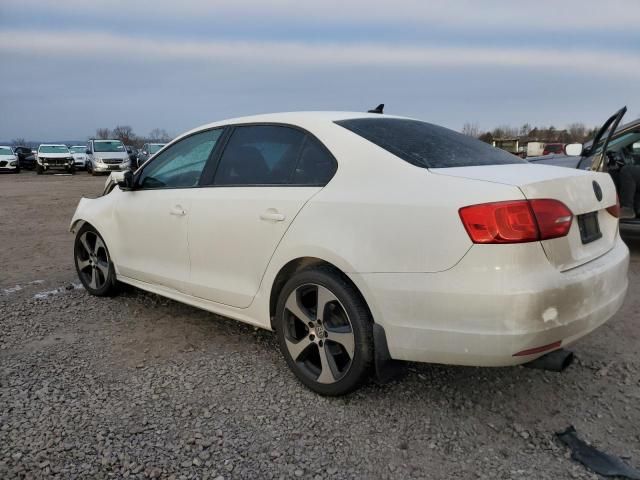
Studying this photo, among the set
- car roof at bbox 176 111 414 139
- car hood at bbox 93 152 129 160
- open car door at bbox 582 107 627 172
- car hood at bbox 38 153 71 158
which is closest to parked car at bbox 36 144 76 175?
car hood at bbox 38 153 71 158

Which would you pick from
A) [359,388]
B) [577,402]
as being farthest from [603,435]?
[359,388]

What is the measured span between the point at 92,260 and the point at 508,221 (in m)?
3.84

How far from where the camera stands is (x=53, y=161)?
1141 inches

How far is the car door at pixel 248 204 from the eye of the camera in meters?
3.13

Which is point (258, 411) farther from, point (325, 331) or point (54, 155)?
point (54, 155)

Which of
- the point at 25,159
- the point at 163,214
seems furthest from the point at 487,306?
the point at 25,159

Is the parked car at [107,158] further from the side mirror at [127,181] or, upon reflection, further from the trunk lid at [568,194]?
the trunk lid at [568,194]

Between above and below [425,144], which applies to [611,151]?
below

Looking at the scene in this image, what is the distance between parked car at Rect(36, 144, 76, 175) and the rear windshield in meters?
29.4

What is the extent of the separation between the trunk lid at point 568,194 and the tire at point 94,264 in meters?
3.23

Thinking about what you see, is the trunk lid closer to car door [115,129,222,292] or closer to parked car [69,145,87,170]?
car door [115,129,222,292]

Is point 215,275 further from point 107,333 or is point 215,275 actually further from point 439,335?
point 439,335

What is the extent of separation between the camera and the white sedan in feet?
7.88

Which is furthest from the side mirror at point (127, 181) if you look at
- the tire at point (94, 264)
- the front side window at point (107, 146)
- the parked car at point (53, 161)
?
the parked car at point (53, 161)
